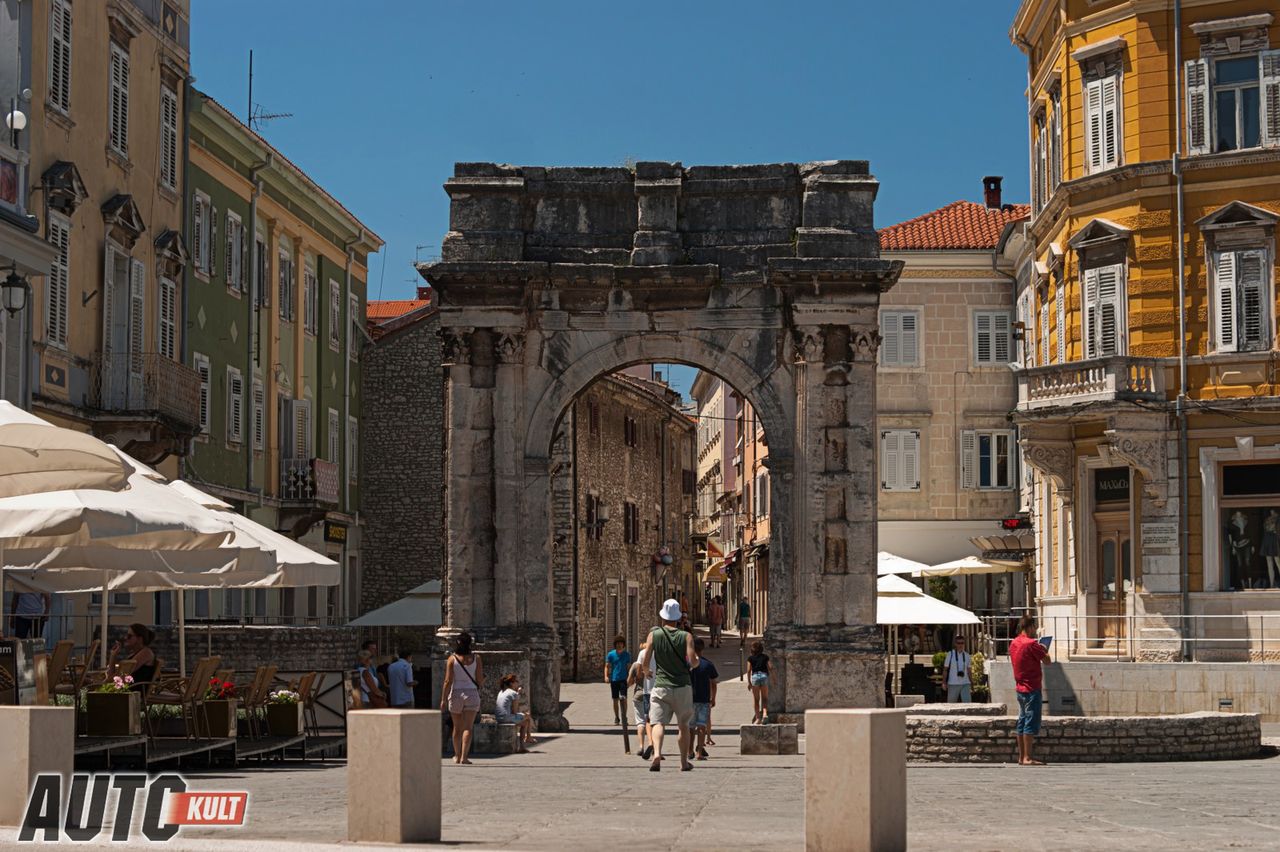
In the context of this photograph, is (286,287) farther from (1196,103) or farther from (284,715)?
(284,715)

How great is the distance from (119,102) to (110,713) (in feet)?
59.7

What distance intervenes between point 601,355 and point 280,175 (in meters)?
18.5

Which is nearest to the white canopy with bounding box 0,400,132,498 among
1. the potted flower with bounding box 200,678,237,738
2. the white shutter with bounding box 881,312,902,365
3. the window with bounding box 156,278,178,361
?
the potted flower with bounding box 200,678,237,738

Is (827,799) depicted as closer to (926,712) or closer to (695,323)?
(926,712)

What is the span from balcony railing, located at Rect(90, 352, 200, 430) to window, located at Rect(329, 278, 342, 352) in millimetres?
13202

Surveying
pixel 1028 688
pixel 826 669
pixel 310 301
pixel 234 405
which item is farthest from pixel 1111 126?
pixel 310 301

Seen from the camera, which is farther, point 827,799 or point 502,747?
point 502,747

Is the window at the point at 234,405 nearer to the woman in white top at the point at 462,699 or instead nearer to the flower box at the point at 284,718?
the woman in white top at the point at 462,699

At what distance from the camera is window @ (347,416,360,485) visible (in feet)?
166

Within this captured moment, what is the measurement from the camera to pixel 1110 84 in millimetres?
34281

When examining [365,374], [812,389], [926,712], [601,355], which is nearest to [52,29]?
[601,355]

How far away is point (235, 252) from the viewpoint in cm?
4156

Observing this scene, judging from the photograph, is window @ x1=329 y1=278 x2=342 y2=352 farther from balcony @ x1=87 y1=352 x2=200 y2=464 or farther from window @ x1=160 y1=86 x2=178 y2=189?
balcony @ x1=87 y1=352 x2=200 y2=464

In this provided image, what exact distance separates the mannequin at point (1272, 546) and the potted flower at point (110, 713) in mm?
20516
